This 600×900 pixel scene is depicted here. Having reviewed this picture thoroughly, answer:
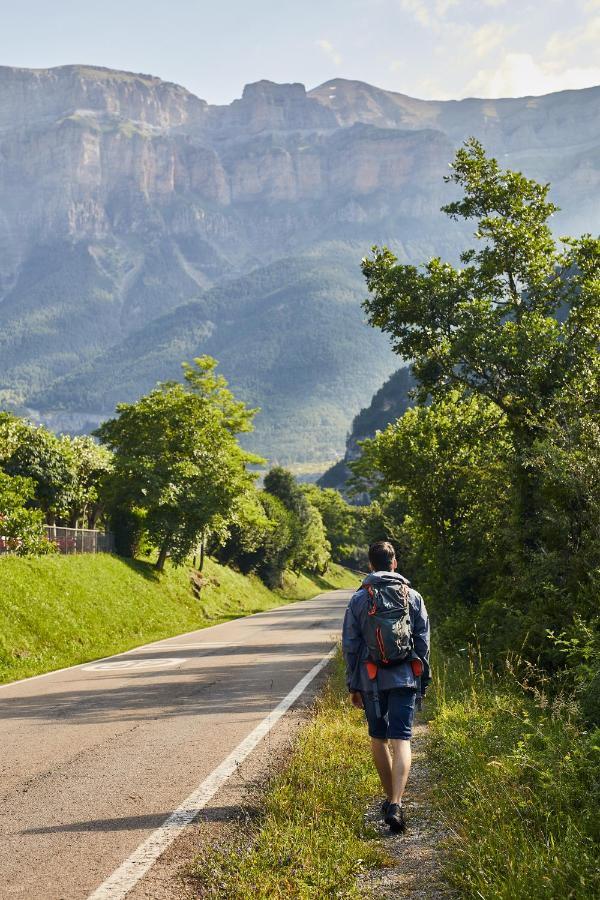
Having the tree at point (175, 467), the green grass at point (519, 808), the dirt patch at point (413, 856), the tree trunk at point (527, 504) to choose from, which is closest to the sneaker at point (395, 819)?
the dirt patch at point (413, 856)

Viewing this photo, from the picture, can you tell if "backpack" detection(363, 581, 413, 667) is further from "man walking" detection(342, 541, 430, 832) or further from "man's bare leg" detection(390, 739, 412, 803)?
"man's bare leg" detection(390, 739, 412, 803)

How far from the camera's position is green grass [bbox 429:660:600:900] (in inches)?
171

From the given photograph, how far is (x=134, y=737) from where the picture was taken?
9.41 meters

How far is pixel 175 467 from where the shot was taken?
36.9m

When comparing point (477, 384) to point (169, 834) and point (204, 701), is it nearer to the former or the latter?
point (204, 701)

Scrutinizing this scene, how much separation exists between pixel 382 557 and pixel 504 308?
11.9m

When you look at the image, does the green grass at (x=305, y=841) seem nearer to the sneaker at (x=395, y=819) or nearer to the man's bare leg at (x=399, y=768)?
the sneaker at (x=395, y=819)

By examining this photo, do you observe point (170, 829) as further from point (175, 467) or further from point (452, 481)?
point (175, 467)

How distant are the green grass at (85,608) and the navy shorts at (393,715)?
1172 cm

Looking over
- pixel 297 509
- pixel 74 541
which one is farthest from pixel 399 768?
pixel 297 509

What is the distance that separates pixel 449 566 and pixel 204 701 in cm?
1026

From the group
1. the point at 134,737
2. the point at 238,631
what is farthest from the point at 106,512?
the point at 134,737

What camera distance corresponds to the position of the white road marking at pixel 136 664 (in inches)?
682

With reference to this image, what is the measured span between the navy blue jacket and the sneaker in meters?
0.82
